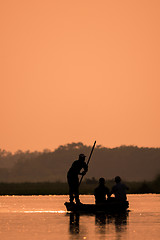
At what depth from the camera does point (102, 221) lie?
27.2 meters

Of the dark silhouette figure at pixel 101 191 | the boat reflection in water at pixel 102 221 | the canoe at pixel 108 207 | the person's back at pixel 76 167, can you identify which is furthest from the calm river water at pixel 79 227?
the person's back at pixel 76 167

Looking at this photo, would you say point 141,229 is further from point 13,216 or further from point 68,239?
point 13,216

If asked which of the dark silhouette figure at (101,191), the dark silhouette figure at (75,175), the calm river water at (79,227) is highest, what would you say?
the dark silhouette figure at (75,175)

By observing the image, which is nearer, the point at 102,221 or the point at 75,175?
the point at 102,221

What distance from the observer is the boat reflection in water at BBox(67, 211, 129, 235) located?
23577 millimetres

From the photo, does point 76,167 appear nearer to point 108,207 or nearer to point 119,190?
point 119,190

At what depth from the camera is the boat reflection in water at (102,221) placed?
23577 mm

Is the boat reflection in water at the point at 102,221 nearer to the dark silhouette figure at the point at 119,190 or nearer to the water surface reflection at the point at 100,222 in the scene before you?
the water surface reflection at the point at 100,222

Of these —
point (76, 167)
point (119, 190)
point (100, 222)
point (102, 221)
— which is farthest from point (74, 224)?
point (76, 167)

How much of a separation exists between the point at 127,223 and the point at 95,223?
3.34ft

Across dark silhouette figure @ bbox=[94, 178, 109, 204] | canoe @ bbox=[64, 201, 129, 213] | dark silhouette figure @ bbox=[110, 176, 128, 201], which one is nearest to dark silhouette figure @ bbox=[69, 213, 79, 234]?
canoe @ bbox=[64, 201, 129, 213]

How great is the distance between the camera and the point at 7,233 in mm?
22391

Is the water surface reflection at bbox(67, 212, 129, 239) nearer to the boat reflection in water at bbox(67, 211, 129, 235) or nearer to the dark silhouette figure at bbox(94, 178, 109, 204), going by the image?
the boat reflection in water at bbox(67, 211, 129, 235)

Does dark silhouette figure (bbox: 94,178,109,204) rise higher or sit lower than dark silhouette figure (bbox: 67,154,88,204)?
lower
